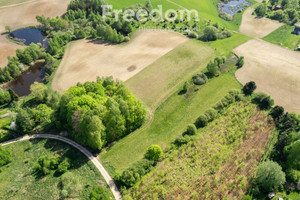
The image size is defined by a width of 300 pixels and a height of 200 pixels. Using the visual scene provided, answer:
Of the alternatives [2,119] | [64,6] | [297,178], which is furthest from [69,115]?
[64,6]

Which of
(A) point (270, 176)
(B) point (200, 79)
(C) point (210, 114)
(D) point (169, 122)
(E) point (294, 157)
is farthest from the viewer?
(B) point (200, 79)

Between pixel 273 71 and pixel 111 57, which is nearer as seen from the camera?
pixel 273 71

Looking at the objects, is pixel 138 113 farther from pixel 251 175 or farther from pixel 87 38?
pixel 87 38

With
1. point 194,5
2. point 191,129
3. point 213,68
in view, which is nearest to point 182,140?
point 191,129

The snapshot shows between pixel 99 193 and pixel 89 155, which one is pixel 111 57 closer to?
pixel 89 155

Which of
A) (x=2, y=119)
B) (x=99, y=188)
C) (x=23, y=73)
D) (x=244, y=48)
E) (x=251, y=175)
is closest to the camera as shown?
(x=99, y=188)

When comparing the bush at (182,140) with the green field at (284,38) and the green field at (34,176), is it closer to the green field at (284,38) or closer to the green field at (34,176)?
the green field at (34,176)

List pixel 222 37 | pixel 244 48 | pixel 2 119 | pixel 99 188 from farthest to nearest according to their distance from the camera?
pixel 222 37 < pixel 244 48 < pixel 2 119 < pixel 99 188
